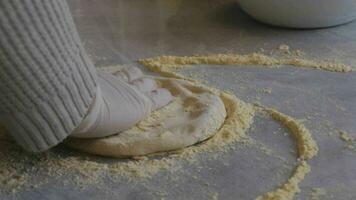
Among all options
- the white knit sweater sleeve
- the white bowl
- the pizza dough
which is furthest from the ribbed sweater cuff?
the white bowl

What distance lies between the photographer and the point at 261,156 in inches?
46.8

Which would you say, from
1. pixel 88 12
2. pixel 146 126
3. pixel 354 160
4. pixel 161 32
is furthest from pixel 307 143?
pixel 88 12

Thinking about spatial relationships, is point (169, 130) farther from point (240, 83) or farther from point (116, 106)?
point (240, 83)

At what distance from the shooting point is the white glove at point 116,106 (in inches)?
45.4

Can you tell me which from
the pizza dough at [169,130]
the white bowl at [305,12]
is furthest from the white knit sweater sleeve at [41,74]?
the white bowl at [305,12]

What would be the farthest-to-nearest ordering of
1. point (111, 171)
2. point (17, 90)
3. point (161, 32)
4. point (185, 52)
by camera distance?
point (161, 32), point (185, 52), point (111, 171), point (17, 90)

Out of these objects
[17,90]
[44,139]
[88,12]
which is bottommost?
[88,12]

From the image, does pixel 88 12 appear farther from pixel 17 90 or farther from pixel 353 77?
pixel 17 90

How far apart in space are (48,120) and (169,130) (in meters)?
0.26

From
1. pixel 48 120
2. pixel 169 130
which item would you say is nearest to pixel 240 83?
pixel 169 130

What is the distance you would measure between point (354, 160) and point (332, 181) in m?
0.09

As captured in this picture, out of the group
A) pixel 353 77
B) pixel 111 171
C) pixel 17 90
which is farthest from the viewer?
pixel 353 77

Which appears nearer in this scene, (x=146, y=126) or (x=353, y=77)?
(x=146, y=126)

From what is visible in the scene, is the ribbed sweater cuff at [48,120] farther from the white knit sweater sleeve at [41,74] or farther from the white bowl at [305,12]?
the white bowl at [305,12]
